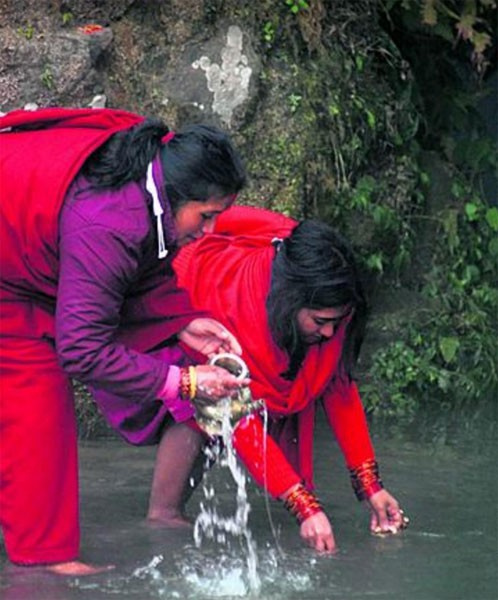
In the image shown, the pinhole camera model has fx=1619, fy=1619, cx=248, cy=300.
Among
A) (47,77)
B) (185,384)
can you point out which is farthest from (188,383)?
(47,77)

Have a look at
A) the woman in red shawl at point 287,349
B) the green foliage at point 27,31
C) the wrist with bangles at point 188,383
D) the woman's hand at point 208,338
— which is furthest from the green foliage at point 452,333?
the wrist with bangles at point 188,383

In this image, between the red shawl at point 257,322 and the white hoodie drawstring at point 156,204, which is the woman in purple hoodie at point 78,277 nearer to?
the white hoodie drawstring at point 156,204

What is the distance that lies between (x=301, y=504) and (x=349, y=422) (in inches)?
14.4

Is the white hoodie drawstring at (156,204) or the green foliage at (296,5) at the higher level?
the green foliage at (296,5)

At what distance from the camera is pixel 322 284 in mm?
4570

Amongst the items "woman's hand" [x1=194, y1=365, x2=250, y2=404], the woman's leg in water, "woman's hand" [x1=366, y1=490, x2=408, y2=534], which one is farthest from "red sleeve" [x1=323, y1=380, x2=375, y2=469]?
"woman's hand" [x1=194, y1=365, x2=250, y2=404]

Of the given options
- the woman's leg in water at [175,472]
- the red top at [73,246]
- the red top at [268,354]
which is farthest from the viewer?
the woman's leg in water at [175,472]

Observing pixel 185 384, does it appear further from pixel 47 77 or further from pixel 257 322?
pixel 47 77

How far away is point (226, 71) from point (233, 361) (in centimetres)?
239

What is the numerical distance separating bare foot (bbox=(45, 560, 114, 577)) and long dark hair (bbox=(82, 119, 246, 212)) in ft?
3.49

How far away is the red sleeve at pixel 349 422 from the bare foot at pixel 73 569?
2.80ft

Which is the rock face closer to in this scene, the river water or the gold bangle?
the river water

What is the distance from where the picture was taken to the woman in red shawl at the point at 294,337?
15.1ft

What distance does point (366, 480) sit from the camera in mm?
4820
